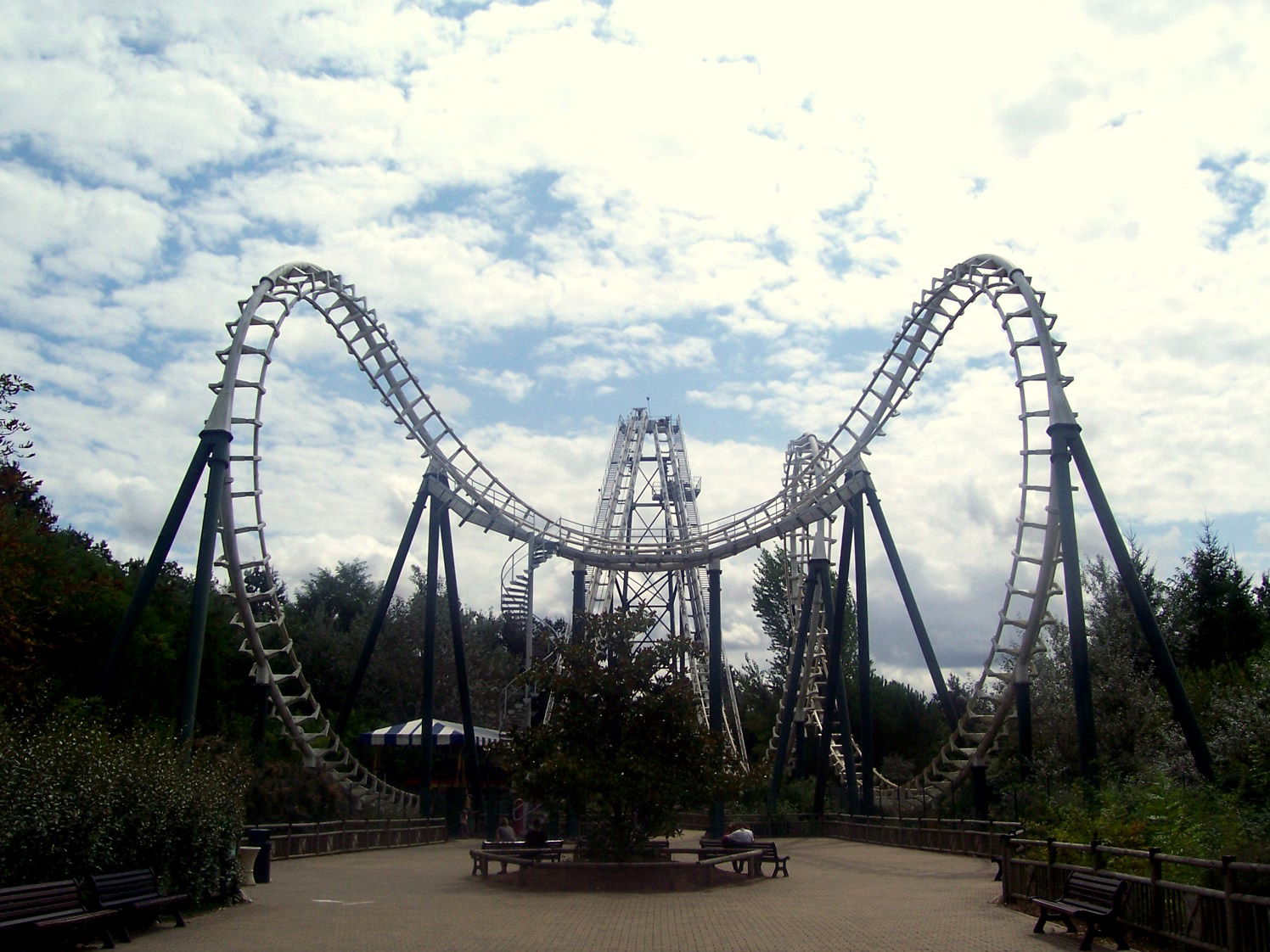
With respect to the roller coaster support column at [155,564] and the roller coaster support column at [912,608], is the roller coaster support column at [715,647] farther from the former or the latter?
the roller coaster support column at [155,564]

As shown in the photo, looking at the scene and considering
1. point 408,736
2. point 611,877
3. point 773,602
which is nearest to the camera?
point 611,877

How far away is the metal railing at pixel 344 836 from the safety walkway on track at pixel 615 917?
215cm

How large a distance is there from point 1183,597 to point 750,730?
1043 inches

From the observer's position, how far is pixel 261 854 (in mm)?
16469

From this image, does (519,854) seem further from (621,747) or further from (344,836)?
(344,836)

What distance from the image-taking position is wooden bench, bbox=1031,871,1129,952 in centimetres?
999

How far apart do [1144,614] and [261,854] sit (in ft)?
49.2

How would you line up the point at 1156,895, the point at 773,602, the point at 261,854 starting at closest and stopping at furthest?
the point at 1156,895 < the point at 261,854 < the point at 773,602

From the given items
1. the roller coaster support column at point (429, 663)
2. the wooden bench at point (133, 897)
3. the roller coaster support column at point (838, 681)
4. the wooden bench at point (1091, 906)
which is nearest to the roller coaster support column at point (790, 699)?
the roller coaster support column at point (838, 681)

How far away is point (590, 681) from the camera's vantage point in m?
18.4

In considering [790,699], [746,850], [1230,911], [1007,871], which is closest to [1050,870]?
[1007,871]

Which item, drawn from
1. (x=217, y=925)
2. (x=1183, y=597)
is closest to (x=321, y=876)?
(x=217, y=925)

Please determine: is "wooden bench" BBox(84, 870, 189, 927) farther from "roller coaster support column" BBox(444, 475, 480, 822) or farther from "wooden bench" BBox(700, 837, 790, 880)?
"roller coaster support column" BBox(444, 475, 480, 822)

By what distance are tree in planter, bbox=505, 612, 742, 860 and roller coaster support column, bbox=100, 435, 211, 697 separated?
7.19 metres
